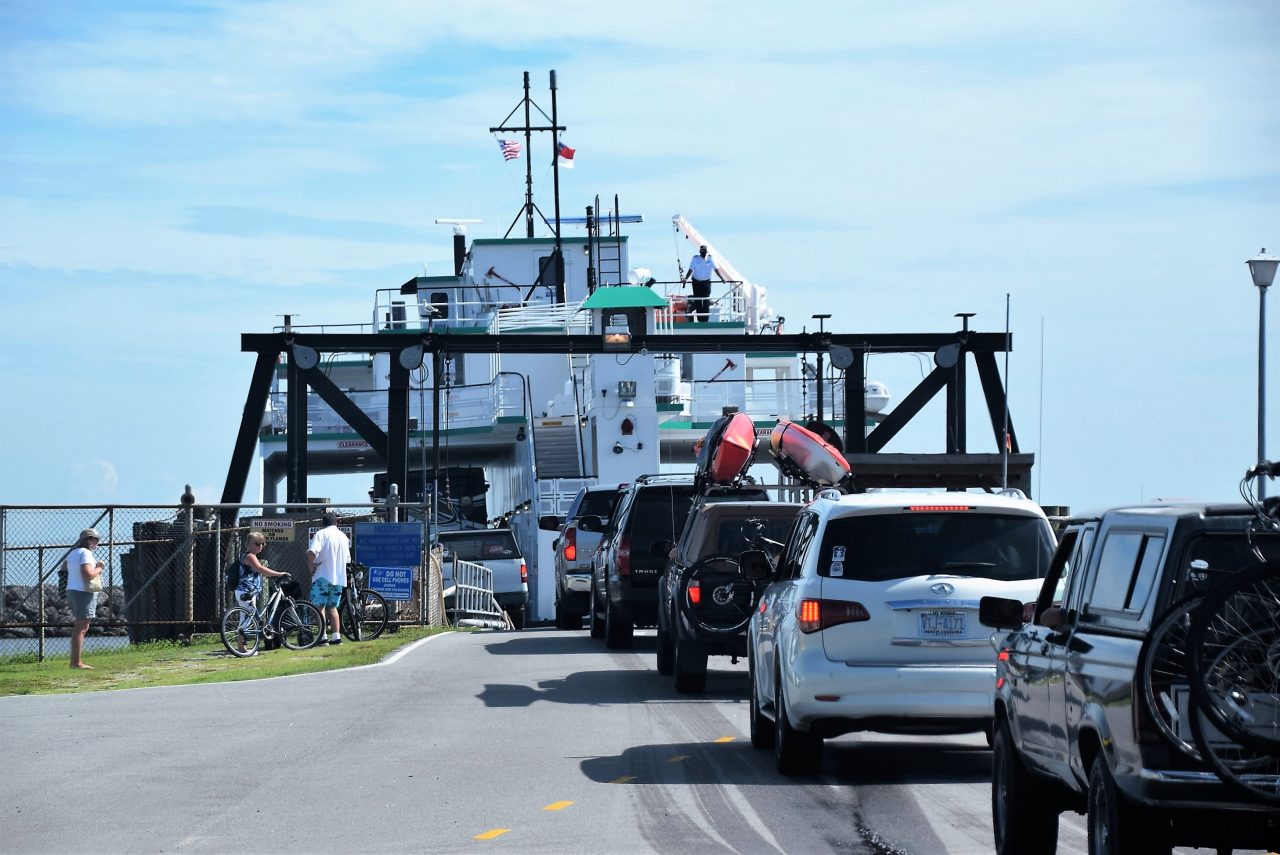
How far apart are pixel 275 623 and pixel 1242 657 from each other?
18.6 meters

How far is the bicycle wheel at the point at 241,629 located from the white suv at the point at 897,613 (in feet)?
40.8

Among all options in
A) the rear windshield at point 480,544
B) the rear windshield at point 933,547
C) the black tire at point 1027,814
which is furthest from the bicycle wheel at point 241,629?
the black tire at point 1027,814

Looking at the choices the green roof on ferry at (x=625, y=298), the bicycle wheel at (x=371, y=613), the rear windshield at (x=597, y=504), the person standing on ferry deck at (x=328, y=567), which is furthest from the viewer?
the green roof on ferry at (x=625, y=298)

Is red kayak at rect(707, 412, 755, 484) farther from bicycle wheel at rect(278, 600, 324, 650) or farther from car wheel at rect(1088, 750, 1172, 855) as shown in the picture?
car wheel at rect(1088, 750, 1172, 855)

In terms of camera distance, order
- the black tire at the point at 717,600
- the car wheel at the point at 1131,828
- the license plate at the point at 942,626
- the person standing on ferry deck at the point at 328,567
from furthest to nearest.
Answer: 1. the person standing on ferry deck at the point at 328,567
2. the black tire at the point at 717,600
3. the license plate at the point at 942,626
4. the car wheel at the point at 1131,828

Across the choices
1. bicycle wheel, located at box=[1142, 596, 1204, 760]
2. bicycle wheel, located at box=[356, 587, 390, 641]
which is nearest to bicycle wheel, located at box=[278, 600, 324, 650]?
bicycle wheel, located at box=[356, 587, 390, 641]

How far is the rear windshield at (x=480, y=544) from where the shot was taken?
34.4 m

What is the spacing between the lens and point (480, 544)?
34.8m

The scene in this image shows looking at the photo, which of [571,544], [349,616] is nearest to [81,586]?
[349,616]

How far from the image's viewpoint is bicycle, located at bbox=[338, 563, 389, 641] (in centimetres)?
2509

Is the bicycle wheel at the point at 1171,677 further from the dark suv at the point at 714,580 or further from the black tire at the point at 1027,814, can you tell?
the dark suv at the point at 714,580

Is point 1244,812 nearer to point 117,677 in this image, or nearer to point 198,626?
point 117,677

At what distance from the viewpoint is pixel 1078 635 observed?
7152mm

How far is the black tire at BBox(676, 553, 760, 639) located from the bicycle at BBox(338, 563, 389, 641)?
32.2 feet
